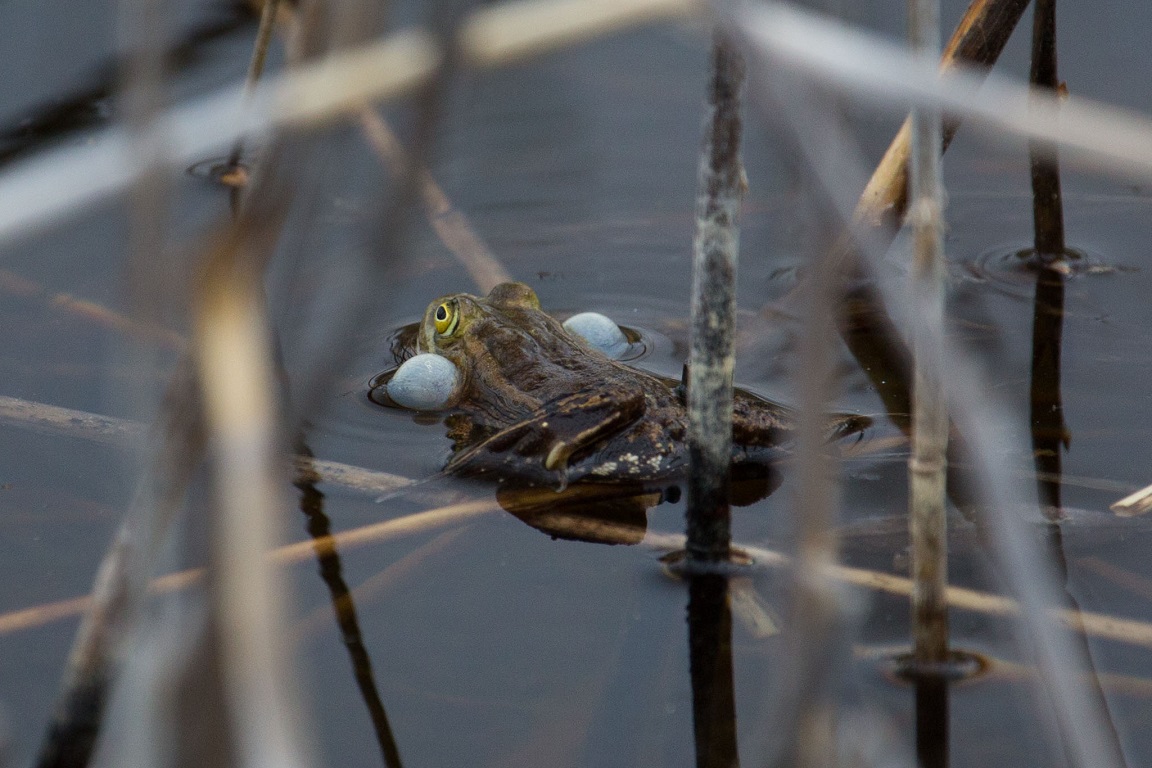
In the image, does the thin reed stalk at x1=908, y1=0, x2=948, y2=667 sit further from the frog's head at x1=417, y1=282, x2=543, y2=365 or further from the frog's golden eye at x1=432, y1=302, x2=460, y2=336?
the frog's golden eye at x1=432, y1=302, x2=460, y2=336

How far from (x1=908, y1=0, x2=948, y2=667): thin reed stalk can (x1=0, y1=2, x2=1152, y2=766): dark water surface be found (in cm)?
25

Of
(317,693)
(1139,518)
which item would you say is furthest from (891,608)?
(317,693)

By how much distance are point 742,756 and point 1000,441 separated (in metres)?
1.88

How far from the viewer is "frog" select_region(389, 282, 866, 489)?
4004 millimetres

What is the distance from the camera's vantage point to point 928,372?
2529 millimetres

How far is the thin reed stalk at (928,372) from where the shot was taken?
2.16m

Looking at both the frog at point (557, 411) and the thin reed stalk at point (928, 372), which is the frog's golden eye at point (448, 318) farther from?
the thin reed stalk at point (928, 372)

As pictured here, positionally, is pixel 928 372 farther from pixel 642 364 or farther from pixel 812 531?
pixel 642 364

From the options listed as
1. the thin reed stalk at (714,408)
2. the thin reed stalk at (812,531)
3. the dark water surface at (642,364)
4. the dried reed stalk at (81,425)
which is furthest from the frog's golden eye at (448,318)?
the thin reed stalk at (812,531)

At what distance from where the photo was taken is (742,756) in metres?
2.82

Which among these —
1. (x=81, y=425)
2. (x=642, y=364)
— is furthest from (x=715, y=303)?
(x=81, y=425)

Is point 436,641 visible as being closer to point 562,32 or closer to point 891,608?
point 891,608

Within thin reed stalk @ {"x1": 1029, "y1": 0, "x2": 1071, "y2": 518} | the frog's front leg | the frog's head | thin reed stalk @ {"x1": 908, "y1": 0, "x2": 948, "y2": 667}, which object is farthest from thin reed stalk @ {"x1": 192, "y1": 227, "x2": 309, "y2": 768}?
the frog's head

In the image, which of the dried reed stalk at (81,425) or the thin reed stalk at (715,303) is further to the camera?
the dried reed stalk at (81,425)
